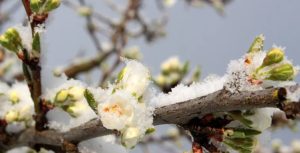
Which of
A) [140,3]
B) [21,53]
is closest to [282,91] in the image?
[21,53]

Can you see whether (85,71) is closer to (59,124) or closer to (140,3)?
(140,3)

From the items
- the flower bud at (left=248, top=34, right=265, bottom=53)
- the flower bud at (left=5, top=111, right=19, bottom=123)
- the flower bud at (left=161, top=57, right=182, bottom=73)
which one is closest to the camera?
the flower bud at (left=248, top=34, right=265, bottom=53)

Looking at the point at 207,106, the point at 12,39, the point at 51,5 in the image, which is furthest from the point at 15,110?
the point at 207,106

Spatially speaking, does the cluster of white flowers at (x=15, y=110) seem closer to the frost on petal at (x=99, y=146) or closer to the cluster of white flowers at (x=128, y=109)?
the frost on petal at (x=99, y=146)

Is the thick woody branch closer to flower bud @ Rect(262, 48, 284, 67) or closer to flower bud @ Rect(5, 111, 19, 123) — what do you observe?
flower bud @ Rect(262, 48, 284, 67)

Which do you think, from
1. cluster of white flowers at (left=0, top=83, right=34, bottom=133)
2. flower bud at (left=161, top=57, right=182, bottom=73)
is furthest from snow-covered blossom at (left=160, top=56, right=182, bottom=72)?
cluster of white flowers at (left=0, top=83, right=34, bottom=133)

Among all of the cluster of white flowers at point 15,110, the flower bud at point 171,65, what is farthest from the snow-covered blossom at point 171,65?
the cluster of white flowers at point 15,110
